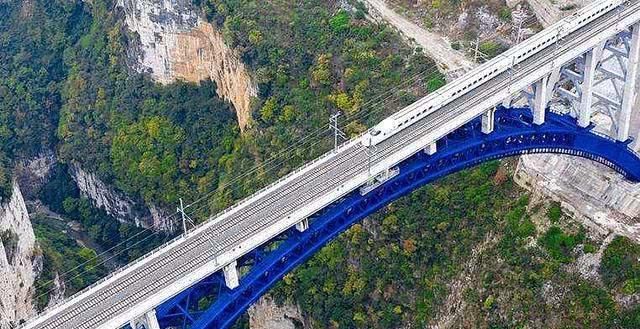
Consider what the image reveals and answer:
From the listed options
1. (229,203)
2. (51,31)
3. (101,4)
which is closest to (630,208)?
(229,203)

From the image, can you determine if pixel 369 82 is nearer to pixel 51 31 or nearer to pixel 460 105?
pixel 460 105

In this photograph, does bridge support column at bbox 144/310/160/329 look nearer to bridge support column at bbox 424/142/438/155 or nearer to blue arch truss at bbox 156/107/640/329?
blue arch truss at bbox 156/107/640/329

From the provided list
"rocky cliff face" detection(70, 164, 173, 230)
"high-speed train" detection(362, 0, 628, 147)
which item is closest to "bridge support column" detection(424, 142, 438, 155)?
"high-speed train" detection(362, 0, 628, 147)

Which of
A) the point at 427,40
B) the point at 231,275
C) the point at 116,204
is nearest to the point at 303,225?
the point at 231,275

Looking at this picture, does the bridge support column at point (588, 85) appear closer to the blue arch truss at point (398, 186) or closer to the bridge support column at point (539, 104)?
the blue arch truss at point (398, 186)

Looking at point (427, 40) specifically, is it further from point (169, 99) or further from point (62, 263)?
point (62, 263)

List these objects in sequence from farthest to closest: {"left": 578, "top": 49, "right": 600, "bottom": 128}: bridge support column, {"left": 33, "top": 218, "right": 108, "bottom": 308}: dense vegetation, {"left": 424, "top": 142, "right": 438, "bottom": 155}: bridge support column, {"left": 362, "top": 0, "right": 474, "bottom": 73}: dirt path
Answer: {"left": 362, "top": 0, "right": 474, "bottom": 73}: dirt path, {"left": 33, "top": 218, "right": 108, "bottom": 308}: dense vegetation, {"left": 578, "top": 49, "right": 600, "bottom": 128}: bridge support column, {"left": 424, "top": 142, "right": 438, "bottom": 155}: bridge support column
